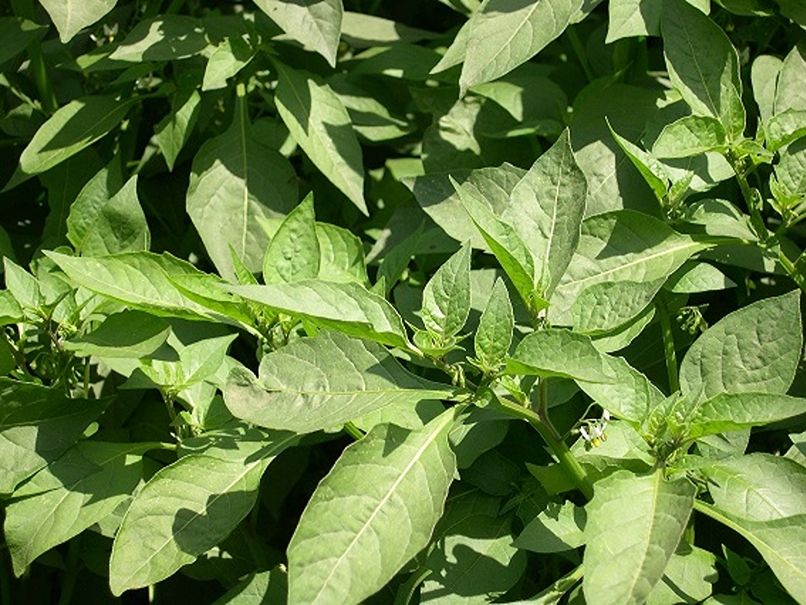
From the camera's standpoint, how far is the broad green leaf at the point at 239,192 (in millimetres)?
1852

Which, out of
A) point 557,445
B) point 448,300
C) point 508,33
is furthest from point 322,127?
point 557,445

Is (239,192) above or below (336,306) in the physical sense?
below

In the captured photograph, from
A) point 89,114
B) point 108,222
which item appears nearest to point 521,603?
point 108,222

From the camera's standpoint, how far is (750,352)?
1.40 metres

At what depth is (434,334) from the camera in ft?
4.26

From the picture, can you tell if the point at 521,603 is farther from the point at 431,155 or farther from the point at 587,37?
the point at 587,37

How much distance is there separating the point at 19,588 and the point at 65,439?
Result: 67 cm

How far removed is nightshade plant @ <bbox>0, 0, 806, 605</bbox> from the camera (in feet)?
4.01

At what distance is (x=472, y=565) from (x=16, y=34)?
48.4 inches

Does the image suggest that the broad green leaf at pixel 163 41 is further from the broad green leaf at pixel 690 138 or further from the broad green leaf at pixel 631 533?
the broad green leaf at pixel 631 533

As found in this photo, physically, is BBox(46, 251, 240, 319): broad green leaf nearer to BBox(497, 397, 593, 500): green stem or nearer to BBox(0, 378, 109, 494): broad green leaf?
BBox(0, 378, 109, 494): broad green leaf

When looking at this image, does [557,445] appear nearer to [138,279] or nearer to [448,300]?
[448,300]

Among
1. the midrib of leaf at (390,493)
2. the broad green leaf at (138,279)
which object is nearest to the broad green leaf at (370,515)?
the midrib of leaf at (390,493)

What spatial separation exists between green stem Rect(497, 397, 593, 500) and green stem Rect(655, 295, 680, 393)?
0.92 feet
